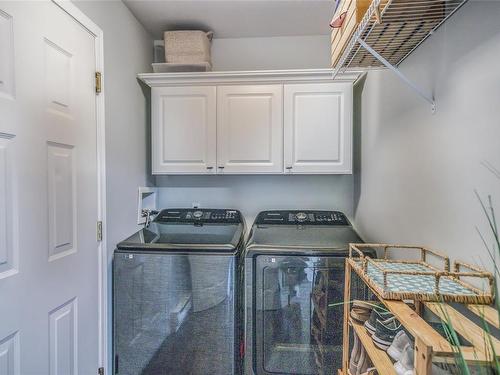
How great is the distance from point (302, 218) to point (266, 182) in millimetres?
434

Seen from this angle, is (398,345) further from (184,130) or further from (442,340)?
(184,130)

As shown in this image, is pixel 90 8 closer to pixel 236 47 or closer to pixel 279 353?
pixel 236 47

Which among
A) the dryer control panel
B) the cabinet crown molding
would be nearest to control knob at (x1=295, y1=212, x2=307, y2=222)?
the dryer control panel

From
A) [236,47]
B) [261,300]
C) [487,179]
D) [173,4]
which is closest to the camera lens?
[487,179]

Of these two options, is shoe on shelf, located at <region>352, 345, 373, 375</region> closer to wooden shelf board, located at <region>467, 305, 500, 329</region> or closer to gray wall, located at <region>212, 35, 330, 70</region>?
wooden shelf board, located at <region>467, 305, 500, 329</region>

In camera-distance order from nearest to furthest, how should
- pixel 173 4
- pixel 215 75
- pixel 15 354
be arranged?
pixel 15 354 → pixel 173 4 → pixel 215 75

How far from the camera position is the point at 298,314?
1619 millimetres

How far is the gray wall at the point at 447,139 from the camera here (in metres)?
0.86

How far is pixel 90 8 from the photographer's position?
154cm

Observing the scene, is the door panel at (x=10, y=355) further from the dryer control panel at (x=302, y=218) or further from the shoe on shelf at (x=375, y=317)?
the dryer control panel at (x=302, y=218)

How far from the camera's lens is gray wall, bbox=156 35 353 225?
7.66ft

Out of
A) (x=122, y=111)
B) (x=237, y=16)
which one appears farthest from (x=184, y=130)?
(x=237, y=16)

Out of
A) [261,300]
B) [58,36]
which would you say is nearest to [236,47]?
[58,36]

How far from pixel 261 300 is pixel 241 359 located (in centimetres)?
40
